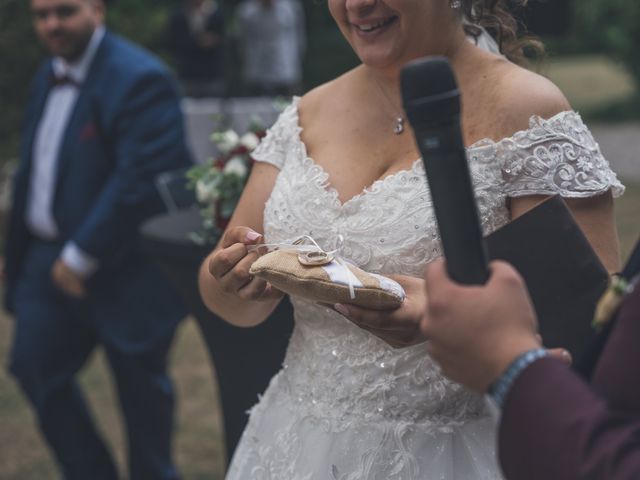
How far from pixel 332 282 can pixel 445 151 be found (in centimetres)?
64

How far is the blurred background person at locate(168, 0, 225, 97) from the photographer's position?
1348cm

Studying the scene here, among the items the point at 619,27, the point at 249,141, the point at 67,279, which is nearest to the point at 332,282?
the point at 249,141

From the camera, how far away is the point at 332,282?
2021 millimetres

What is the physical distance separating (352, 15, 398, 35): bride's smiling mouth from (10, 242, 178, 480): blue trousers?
8.63 ft

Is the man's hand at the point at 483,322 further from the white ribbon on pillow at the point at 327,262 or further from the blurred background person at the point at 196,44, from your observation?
the blurred background person at the point at 196,44

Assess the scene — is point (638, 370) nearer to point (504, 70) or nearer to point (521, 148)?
point (521, 148)

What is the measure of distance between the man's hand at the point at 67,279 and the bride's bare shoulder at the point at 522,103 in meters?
2.74

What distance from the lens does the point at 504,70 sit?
2346 millimetres

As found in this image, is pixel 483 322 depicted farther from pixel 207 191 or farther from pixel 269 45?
pixel 269 45

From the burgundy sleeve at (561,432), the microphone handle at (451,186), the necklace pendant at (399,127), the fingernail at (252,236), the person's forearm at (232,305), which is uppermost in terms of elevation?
the microphone handle at (451,186)

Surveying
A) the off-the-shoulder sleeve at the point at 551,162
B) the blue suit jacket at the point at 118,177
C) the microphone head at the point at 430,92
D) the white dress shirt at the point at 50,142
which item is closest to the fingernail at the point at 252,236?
the off-the-shoulder sleeve at the point at 551,162

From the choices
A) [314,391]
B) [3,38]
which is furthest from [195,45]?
[314,391]

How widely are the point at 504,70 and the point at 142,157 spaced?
2529 millimetres

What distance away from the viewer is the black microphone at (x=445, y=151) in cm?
143
